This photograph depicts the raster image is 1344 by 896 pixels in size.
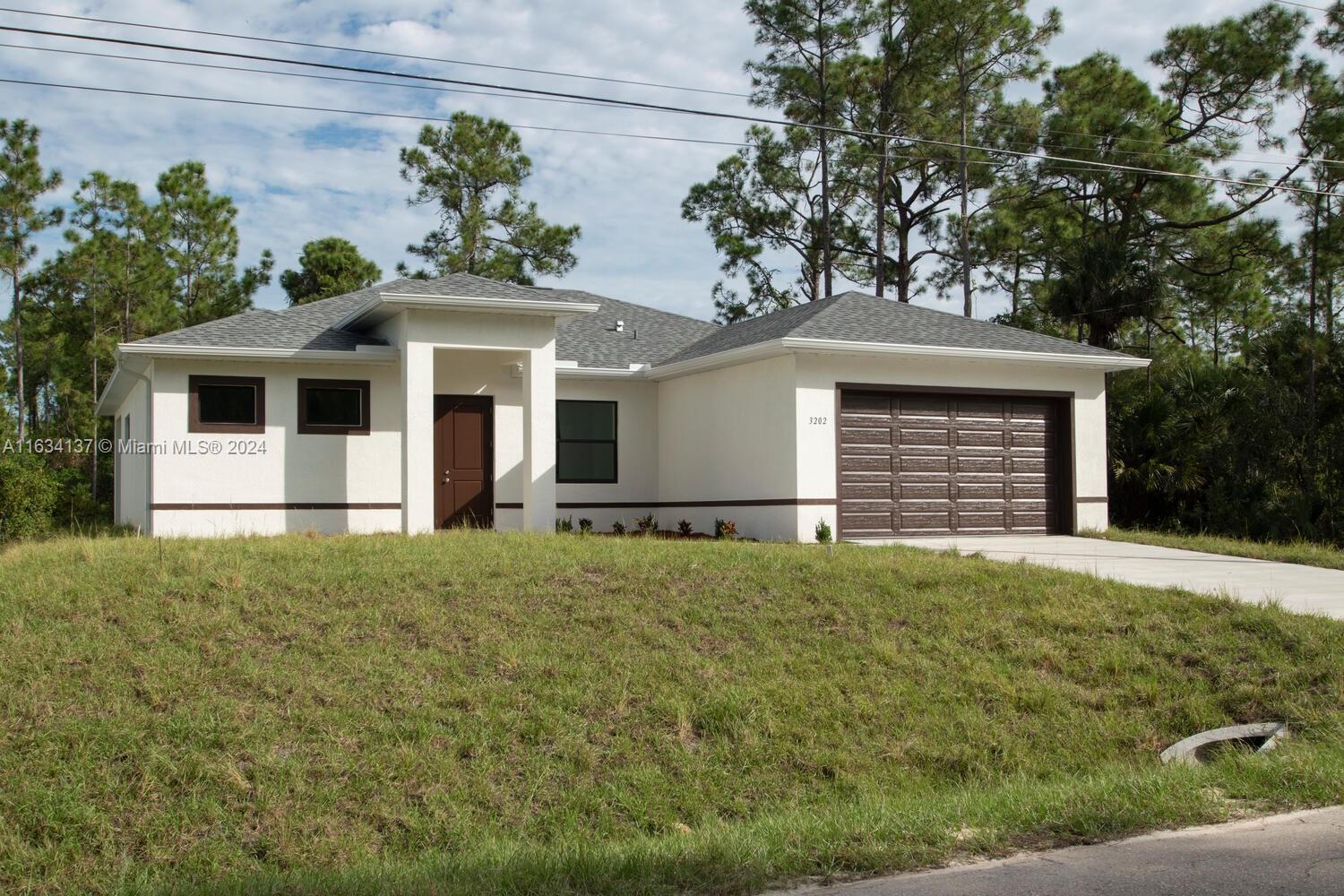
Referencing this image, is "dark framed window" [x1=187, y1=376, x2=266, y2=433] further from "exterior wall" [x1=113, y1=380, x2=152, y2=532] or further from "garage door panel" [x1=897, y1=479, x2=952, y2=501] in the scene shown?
"garage door panel" [x1=897, y1=479, x2=952, y2=501]

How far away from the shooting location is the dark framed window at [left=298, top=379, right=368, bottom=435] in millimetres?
17984

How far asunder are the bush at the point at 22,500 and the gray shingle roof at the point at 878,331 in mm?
12696

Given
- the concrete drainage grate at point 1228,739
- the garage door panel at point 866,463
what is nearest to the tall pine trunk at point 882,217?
the garage door panel at point 866,463

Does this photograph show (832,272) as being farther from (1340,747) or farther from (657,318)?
(1340,747)

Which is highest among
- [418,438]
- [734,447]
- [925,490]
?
[418,438]

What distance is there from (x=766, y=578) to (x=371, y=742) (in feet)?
17.2

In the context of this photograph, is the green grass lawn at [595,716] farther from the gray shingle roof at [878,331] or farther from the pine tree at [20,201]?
the pine tree at [20,201]

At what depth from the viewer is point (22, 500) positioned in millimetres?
22078

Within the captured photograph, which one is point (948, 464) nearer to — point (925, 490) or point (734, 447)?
point (925, 490)

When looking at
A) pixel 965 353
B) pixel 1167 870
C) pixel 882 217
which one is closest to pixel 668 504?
pixel 965 353

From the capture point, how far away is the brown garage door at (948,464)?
17781 millimetres

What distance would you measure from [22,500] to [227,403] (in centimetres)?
742

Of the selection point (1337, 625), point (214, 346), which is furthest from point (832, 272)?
point (1337, 625)

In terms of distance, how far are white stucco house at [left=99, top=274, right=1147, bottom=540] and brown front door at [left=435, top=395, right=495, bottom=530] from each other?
0.03 metres
